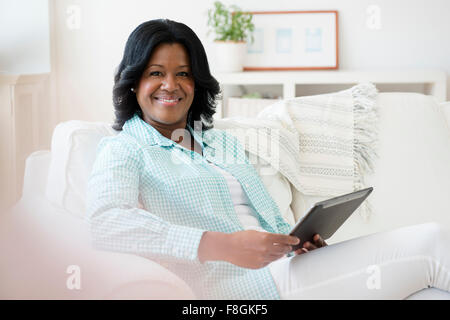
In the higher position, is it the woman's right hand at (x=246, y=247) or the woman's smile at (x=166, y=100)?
the woman's smile at (x=166, y=100)

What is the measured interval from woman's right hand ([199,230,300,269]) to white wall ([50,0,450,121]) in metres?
2.29

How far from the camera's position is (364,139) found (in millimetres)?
1778

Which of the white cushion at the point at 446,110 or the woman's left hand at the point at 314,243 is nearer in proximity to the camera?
the woman's left hand at the point at 314,243

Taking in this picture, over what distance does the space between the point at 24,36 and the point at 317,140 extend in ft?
5.28

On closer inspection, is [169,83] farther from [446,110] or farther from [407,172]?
[446,110]

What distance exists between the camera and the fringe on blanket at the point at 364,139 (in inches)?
68.6

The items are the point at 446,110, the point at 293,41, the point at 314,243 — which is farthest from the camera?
the point at 293,41

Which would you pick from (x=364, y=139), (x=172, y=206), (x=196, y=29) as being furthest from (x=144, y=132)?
(x=196, y=29)

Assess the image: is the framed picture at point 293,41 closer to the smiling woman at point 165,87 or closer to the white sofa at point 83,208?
the white sofa at point 83,208

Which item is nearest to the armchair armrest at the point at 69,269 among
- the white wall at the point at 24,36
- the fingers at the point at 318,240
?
the fingers at the point at 318,240

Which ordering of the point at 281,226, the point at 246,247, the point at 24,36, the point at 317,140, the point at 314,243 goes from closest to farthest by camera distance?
the point at 246,247 → the point at 314,243 → the point at 281,226 → the point at 317,140 → the point at 24,36

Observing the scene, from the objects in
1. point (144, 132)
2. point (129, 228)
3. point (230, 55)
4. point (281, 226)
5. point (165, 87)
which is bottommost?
point (281, 226)

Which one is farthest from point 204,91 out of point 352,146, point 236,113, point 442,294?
point 236,113
